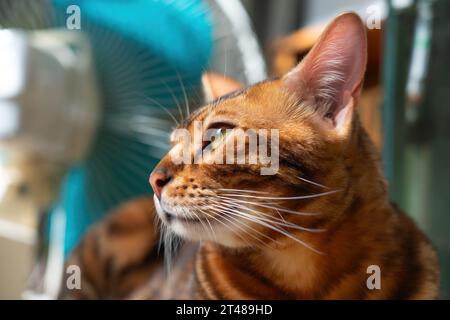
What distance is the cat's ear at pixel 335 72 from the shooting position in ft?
1.65

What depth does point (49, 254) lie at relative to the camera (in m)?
0.96

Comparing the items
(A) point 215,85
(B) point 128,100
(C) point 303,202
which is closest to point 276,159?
Answer: (C) point 303,202

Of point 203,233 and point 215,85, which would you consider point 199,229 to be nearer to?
point 203,233

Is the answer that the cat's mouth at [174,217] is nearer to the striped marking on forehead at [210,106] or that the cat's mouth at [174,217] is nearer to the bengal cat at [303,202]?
the bengal cat at [303,202]

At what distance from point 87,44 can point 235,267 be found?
569mm

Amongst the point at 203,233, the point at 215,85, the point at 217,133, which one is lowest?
the point at 203,233

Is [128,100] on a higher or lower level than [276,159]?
higher

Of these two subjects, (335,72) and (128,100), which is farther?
(128,100)

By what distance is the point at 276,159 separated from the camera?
508 millimetres

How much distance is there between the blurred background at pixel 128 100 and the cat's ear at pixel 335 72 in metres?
0.24

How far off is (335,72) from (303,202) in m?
0.14
